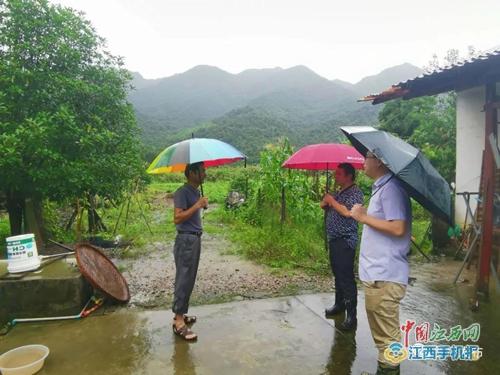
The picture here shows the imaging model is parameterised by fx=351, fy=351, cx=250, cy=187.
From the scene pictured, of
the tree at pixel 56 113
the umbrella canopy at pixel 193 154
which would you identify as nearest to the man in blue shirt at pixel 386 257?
the umbrella canopy at pixel 193 154

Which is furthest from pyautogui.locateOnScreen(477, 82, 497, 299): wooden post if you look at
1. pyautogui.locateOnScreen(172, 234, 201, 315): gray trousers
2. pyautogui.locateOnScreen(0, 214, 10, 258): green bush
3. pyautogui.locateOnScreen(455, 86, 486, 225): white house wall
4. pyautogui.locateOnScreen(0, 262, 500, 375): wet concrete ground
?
pyautogui.locateOnScreen(0, 214, 10, 258): green bush

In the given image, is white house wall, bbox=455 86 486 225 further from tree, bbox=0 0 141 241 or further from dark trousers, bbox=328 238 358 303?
tree, bbox=0 0 141 241

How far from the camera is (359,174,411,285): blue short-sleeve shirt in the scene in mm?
2359

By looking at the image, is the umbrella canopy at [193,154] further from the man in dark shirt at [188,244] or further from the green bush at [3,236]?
the green bush at [3,236]

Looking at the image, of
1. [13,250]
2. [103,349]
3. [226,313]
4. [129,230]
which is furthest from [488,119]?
[129,230]

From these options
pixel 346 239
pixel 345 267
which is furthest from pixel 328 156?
pixel 345 267

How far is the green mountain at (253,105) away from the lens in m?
37.6

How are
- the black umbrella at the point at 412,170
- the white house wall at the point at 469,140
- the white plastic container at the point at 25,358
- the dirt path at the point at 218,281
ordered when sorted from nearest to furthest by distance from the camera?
the black umbrella at the point at 412,170
the white plastic container at the point at 25,358
the dirt path at the point at 218,281
the white house wall at the point at 469,140

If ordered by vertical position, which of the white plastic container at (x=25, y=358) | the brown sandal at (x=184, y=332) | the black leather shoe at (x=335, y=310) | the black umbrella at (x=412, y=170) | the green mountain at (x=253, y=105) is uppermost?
the green mountain at (x=253, y=105)

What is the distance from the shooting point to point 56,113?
5633 millimetres

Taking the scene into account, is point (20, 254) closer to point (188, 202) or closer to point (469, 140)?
point (188, 202)

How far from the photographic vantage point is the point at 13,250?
3809 mm

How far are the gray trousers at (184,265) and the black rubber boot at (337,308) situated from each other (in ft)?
5.11

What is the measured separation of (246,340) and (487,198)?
3.10 m
